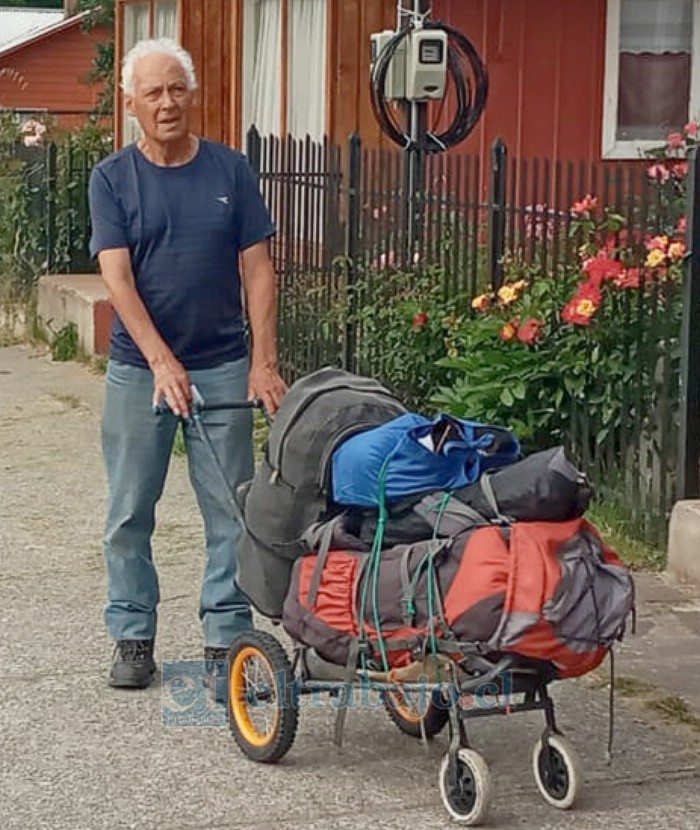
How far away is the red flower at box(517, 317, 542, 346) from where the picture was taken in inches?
305

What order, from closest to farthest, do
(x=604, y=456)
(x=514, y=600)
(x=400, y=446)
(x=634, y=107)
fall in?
(x=514, y=600) < (x=400, y=446) < (x=604, y=456) < (x=634, y=107)

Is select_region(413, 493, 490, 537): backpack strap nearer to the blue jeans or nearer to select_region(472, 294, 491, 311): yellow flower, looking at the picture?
the blue jeans

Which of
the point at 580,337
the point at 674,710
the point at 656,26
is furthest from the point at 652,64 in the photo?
the point at 674,710

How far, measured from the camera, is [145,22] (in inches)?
620

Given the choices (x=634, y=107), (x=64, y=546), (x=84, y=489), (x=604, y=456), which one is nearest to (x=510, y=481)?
(x=604, y=456)

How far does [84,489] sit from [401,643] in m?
4.65

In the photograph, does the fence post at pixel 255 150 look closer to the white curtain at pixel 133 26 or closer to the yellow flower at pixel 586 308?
the yellow flower at pixel 586 308

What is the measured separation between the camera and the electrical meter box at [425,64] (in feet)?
35.2

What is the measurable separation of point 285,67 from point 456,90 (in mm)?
1859

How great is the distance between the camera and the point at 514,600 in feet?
14.7

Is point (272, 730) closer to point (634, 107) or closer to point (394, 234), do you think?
point (394, 234)

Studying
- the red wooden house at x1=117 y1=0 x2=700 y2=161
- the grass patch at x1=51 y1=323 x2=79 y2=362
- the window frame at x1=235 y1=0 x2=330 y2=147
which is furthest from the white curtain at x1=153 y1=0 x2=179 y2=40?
the grass patch at x1=51 y1=323 x2=79 y2=362

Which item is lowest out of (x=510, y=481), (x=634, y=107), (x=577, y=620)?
(x=577, y=620)

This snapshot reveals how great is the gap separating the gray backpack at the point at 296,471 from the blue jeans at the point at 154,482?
1.98 ft
